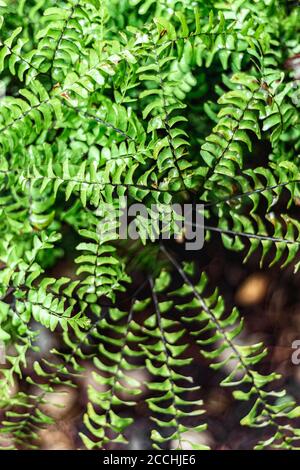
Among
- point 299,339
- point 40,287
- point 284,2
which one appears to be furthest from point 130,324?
point 284,2

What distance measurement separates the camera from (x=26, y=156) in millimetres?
1539

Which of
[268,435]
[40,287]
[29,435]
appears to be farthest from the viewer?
[268,435]

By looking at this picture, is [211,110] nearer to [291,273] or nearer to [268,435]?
[291,273]

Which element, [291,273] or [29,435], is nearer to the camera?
[29,435]

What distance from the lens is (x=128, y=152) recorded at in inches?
52.2

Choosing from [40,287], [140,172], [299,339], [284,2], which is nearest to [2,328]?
[40,287]

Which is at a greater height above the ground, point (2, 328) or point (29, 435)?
point (2, 328)

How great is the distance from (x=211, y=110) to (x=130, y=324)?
29.3 inches

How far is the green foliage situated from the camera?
1317 mm

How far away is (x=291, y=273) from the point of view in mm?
1926

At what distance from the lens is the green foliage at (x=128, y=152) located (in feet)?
4.32

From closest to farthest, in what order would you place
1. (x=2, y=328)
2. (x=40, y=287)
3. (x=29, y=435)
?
1. (x=40, y=287)
2. (x=2, y=328)
3. (x=29, y=435)

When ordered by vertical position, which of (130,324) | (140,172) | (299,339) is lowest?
(299,339)
